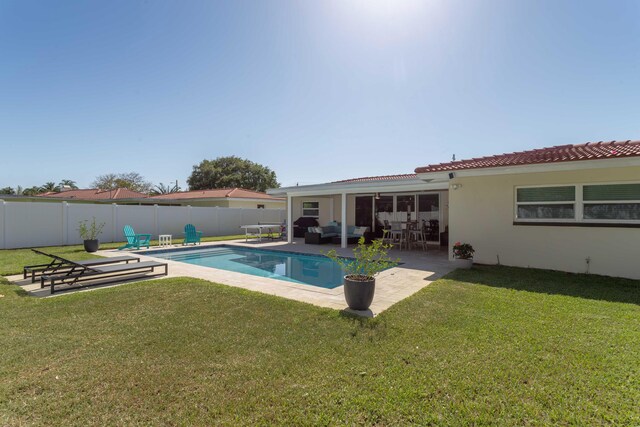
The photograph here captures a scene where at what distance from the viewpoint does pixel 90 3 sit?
967 centimetres

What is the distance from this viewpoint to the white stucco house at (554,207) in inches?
307

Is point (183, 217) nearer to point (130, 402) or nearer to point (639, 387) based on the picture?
point (130, 402)

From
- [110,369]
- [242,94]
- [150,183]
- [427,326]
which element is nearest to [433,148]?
[242,94]

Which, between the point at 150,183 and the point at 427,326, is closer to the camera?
the point at 427,326

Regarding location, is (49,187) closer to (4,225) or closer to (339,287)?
(4,225)

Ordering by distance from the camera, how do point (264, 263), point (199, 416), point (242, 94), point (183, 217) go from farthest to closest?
point (183, 217) < point (242, 94) < point (264, 263) < point (199, 416)

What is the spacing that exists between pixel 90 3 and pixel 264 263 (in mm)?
10181

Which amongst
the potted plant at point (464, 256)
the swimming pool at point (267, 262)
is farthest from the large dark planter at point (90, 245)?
the potted plant at point (464, 256)

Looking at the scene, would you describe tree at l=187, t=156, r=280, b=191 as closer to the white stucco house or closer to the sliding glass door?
the sliding glass door

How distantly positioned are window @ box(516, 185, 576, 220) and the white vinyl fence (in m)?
18.8

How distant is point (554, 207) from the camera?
29.0ft

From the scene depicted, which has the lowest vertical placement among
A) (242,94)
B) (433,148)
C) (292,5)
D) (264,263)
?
(264,263)

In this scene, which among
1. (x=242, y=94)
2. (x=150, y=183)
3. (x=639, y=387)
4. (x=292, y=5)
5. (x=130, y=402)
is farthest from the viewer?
(x=150, y=183)

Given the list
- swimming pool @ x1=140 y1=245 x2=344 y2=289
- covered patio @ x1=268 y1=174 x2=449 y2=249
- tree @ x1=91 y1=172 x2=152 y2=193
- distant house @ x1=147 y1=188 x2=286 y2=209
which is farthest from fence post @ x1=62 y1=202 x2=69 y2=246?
tree @ x1=91 y1=172 x2=152 y2=193
